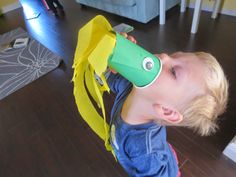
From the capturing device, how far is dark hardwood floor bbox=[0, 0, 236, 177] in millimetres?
1135

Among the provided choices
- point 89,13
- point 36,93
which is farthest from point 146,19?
point 36,93

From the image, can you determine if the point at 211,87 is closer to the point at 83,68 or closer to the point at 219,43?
the point at 83,68

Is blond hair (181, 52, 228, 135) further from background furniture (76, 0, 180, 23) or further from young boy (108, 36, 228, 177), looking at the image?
background furniture (76, 0, 180, 23)

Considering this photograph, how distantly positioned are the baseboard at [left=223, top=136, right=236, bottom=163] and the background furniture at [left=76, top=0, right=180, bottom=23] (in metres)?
1.52

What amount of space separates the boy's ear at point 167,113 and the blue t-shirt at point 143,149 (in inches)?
2.7

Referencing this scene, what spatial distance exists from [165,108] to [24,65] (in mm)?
1809

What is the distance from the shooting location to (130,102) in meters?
A: 0.63

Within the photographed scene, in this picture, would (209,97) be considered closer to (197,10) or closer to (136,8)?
(197,10)

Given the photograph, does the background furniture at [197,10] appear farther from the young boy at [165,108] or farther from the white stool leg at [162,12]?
the young boy at [165,108]

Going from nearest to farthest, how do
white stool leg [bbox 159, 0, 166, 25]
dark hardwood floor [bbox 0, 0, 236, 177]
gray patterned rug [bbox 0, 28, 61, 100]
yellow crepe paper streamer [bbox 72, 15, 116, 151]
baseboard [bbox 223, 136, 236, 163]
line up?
yellow crepe paper streamer [bbox 72, 15, 116, 151] < baseboard [bbox 223, 136, 236, 163] < dark hardwood floor [bbox 0, 0, 236, 177] < gray patterned rug [bbox 0, 28, 61, 100] < white stool leg [bbox 159, 0, 166, 25]

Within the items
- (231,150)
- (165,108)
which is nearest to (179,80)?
(165,108)

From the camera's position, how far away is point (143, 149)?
0.58m

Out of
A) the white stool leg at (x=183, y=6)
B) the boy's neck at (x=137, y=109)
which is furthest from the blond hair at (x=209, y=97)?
the white stool leg at (x=183, y=6)

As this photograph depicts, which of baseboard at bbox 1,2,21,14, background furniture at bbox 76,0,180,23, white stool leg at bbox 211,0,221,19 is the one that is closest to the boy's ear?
background furniture at bbox 76,0,180,23
